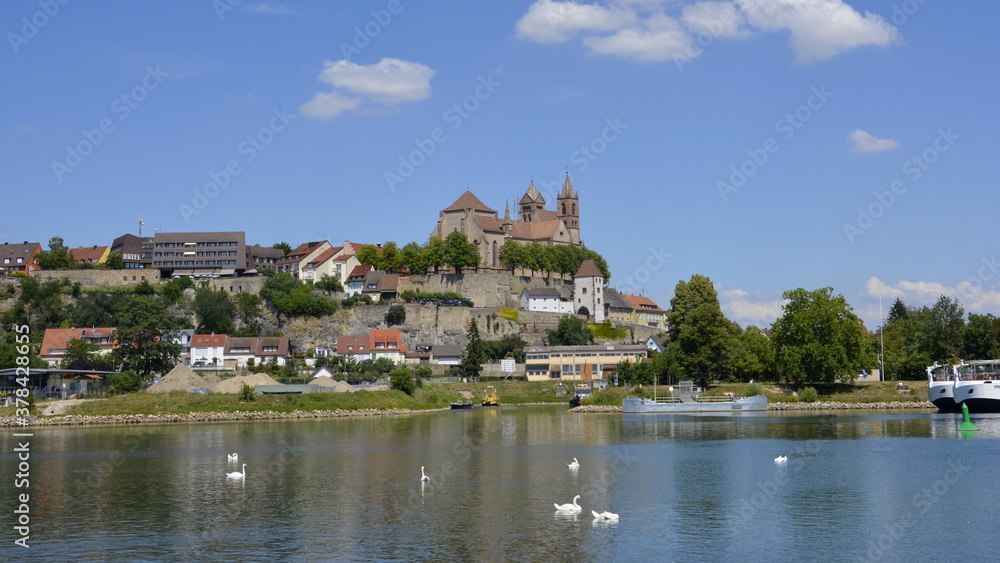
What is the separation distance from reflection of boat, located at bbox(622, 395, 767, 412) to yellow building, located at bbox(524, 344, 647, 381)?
2126 cm

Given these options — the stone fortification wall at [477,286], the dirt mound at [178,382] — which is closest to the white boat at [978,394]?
the dirt mound at [178,382]

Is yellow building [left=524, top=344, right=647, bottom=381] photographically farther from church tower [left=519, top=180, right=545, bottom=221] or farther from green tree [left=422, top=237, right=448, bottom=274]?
church tower [left=519, top=180, right=545, bottom=221]

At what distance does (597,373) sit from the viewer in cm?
9581

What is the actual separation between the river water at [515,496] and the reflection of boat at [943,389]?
1640 cm

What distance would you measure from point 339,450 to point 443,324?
61302 millimetres

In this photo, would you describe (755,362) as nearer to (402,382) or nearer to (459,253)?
(402,382)

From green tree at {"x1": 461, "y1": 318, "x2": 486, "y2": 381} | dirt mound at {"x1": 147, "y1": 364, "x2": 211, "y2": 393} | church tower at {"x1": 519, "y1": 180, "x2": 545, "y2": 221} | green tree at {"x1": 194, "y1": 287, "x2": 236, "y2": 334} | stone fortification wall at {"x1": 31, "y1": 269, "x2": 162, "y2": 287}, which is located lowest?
dirt mound at {"x1": 147, "y1": 364, "x2": 211, "y2": 393}

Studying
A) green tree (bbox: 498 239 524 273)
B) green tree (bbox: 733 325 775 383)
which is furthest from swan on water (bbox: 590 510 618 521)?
green tree (bbox: 498 239 524 273)

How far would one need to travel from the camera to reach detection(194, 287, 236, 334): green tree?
341 feet

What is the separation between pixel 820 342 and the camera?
7631 centimetres

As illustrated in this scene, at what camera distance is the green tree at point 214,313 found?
10400cm

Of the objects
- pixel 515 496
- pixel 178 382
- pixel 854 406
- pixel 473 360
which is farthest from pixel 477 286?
pixel 515 496

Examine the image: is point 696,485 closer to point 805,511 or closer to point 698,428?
point 805,511

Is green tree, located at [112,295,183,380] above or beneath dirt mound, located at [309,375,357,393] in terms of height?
above
